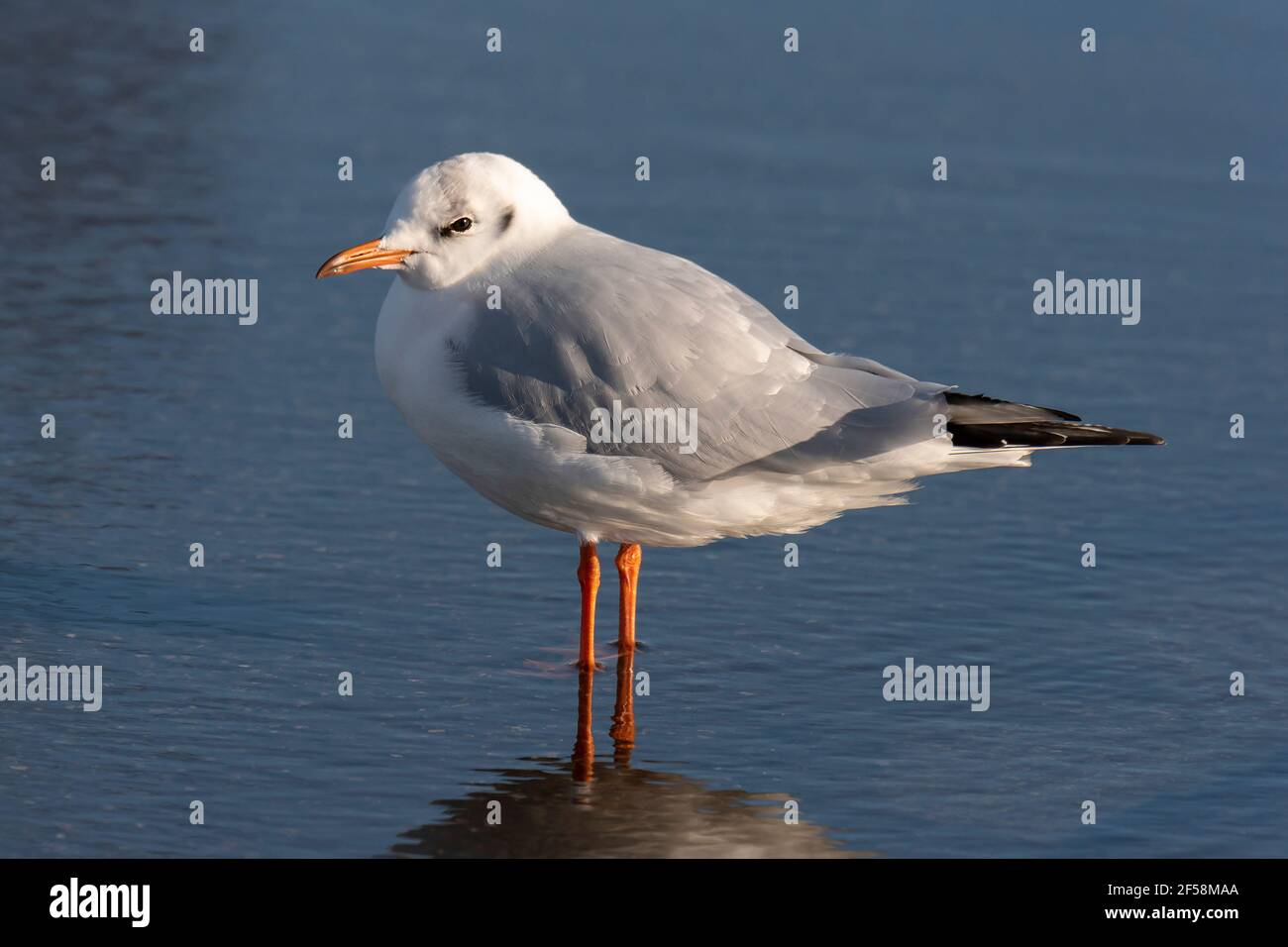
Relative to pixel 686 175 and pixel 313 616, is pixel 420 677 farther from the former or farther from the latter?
pixel 686 175

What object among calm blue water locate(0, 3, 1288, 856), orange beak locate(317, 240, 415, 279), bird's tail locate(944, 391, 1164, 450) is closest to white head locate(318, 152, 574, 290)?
orange beak locate(317, 240, 415, 279)

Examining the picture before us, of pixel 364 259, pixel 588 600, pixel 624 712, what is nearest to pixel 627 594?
pixel 588 600

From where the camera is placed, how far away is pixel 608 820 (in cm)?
671

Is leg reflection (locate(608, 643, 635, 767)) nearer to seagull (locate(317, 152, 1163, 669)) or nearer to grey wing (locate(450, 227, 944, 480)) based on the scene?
seagull (locate(317, 152, 1163, 669))

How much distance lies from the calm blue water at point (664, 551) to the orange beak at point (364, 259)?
4.81 feet

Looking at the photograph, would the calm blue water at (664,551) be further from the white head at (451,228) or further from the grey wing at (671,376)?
the white head at (451,228)

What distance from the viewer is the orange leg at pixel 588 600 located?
791 centimetres

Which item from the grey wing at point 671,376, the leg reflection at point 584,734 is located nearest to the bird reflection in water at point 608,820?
the leg reflection at point 584,734

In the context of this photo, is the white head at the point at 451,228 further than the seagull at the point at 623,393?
Yes

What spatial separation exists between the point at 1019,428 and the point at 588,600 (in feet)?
6.02

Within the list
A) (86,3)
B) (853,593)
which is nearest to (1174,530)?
(853,593)

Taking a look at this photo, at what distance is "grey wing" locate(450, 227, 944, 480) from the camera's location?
7.36 meters

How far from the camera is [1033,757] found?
7258mm

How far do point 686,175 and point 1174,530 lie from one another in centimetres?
525
